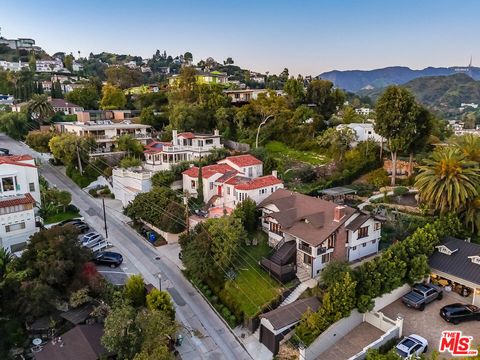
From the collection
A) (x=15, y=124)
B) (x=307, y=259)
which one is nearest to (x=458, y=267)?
(x=307, y=259)

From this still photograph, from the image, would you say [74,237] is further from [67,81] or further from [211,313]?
[67,81]

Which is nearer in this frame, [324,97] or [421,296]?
[421,296]

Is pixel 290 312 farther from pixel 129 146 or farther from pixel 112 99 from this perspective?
pixel 112 99

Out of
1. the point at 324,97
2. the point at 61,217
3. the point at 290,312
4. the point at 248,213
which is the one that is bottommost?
the point at 290,312

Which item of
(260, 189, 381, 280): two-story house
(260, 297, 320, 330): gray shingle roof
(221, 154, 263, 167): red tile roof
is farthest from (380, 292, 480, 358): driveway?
(221, 154, 263, 167): red tile roof

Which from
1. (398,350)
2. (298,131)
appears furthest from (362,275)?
(298,131)

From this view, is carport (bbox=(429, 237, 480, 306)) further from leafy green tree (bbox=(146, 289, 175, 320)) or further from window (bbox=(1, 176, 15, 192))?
window (bbox=(1, 176, 15, 192))

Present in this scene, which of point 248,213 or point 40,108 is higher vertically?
point 40,108
